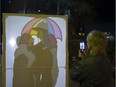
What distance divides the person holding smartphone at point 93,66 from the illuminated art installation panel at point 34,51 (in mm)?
1718

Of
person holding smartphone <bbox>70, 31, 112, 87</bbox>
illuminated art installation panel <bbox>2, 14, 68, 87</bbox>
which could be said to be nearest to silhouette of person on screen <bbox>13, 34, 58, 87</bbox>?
illuminated art installation panel <bbox>2, 14, 68, 87</bbox>

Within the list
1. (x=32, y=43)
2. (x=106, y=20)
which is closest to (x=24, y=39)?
(x=32, y=43)

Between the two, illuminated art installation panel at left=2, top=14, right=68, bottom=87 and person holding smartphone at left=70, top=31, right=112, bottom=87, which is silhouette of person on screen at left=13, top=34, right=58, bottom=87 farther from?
person holding smartphone at left=70, top=31, right=112, bottom=87

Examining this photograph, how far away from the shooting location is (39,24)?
4.50m

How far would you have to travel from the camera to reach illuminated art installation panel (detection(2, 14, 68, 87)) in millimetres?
4320

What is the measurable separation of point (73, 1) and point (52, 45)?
7086 mm

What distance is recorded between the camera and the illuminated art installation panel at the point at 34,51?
4320 mm

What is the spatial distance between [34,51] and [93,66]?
1.80 m

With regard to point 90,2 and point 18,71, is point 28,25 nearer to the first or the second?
point 18,71

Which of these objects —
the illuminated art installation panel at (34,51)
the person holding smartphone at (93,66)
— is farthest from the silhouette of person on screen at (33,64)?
the person holding smartphone at (93,66)

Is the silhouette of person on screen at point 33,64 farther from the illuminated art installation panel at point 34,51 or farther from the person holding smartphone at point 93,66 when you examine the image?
the person holding smartphone at point 93,66

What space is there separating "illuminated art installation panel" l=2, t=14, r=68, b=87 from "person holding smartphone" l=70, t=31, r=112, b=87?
1718 millimetres

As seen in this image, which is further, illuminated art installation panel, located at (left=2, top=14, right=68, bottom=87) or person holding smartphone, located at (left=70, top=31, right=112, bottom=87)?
illuminated art installation panel, located at (left=2, top=14, right=68, bottom=87)

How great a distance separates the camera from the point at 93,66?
109 inches
